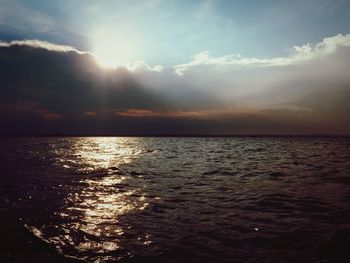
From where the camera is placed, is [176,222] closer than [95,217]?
Yes

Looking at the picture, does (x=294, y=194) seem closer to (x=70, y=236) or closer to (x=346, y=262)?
(x=346, y=262)

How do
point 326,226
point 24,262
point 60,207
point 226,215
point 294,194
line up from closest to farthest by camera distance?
point 24,262 < point 326,226 < point 226,215 < point 60,207 < point 294,194

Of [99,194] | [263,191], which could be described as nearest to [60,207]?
[99,194]

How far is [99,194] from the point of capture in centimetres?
1560

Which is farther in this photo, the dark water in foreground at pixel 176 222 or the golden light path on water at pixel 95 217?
the golden light path on water at pixel 95 217

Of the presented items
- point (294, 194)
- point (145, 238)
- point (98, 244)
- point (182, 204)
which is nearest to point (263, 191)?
point (294, 194)

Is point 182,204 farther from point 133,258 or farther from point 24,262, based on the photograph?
point 24,262

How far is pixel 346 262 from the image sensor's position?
282 inches

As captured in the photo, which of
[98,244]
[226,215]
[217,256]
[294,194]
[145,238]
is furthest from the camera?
[294,194]

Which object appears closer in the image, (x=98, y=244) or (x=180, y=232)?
(x=98, y=244)

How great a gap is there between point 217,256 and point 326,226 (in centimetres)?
429

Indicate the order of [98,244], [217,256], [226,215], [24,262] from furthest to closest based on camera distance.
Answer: [226,215]
[98,244]
[217,256]
[24,262]

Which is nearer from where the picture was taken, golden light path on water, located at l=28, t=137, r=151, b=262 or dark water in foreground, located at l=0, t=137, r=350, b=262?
dark water in foreground, located at l=0, t=137, r=350, b=262

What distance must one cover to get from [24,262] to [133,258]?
2.31 m
